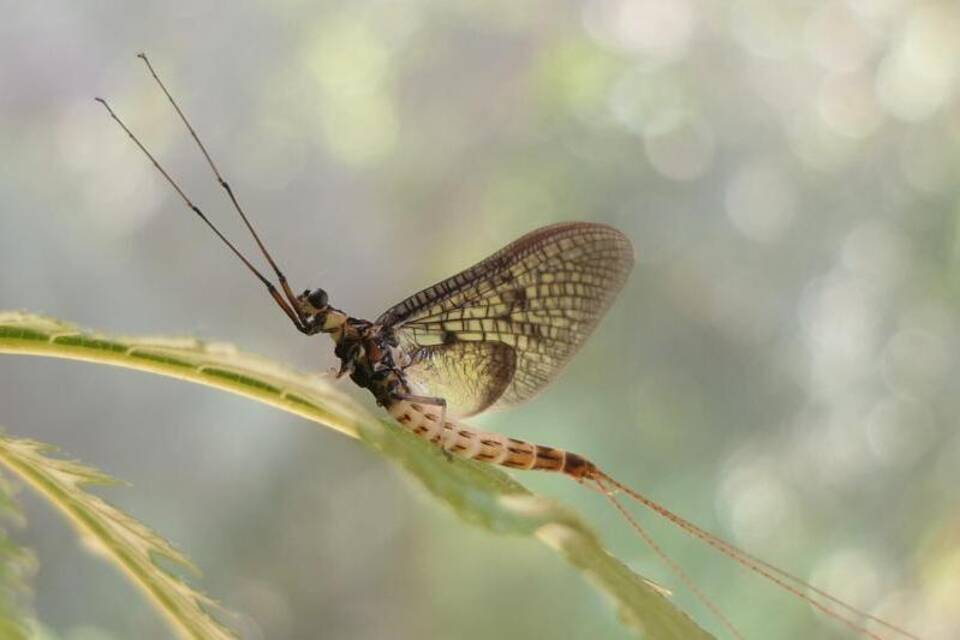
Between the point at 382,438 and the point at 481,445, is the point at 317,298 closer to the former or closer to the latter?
the point at 481,445

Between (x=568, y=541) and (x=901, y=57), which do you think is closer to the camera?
(x=568, y=541)

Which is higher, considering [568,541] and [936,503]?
[936,503]

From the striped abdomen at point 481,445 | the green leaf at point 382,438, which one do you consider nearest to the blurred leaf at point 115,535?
the green leaf at point 382,438

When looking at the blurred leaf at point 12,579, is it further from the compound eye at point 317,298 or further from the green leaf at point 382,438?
the compound eye at point 317,298

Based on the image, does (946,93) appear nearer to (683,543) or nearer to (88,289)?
(683,543)

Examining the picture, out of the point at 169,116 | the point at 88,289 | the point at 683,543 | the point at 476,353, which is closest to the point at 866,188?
the point at 683,543

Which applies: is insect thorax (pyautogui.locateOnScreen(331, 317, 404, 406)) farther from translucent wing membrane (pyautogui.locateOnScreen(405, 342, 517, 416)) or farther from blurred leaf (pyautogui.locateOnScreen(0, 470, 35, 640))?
blurred leaf (pyautogui.locateOnScreen(0, 470, 35, 640))

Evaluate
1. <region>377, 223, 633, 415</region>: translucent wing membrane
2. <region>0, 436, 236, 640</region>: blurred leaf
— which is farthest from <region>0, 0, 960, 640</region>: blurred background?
<region>0, 436, 236, 640</region>: blurred leaf
